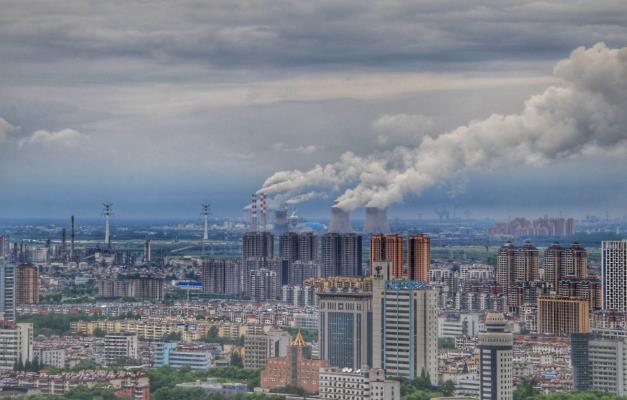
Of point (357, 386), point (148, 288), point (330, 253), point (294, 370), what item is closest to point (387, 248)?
point (330, 253)

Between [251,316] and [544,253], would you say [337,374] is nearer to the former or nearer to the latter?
[251,316]

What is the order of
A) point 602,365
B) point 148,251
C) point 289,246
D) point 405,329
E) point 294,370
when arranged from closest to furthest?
point 294,370
point 602,365
point 405,329
point 289,246
point 148,251

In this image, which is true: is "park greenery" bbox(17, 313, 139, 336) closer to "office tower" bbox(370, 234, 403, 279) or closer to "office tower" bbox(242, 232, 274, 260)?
"office tower" bbox(370, 234, 403, 279)

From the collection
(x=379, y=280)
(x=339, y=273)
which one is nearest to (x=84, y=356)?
(x=379, y=280)

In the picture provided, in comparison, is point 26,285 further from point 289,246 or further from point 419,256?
point 289,246

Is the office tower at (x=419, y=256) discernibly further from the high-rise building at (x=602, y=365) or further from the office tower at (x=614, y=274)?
the high-rise building at (x=602, y=365)

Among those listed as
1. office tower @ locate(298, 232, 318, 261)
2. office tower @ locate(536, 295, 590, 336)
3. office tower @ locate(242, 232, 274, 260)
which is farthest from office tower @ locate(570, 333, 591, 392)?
office tower @ locate(242, 232, 274, 260)
